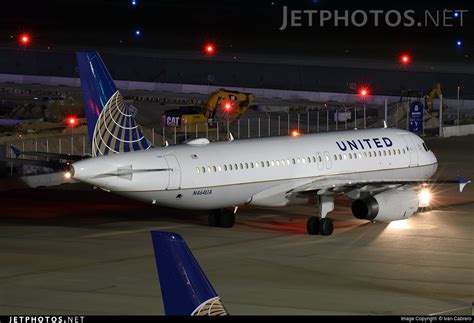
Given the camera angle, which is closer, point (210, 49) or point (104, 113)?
point (104, 113)

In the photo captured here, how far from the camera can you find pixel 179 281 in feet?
59.1

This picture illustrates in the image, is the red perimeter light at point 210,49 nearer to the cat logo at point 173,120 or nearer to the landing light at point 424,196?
the cat logo at point 173,120

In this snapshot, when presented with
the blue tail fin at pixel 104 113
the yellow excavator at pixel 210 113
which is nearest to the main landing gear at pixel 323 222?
the blue tail fin at pixel 104 113

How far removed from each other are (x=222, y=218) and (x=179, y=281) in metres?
27.9

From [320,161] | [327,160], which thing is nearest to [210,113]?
[327,160]

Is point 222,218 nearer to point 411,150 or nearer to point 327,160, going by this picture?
point 327,160

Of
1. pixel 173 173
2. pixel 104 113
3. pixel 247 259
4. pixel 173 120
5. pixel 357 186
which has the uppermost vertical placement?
pixel 104 113

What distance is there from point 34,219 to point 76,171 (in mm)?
8748

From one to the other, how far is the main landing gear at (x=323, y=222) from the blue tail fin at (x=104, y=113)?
6.42 m

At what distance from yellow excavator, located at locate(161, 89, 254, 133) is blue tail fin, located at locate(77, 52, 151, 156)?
36.0 m

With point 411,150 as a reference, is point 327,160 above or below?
below

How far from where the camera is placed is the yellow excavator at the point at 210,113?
83.4 meters

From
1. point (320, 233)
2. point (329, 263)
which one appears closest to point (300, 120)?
point (320, 233)

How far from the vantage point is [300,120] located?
88562 mm
